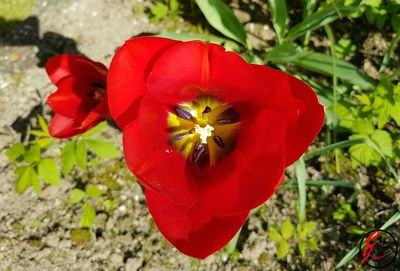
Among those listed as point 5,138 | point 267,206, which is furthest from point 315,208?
point 5,138

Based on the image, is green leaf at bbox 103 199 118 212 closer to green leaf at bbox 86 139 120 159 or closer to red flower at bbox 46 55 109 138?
green leaf at bbox 86 139 120 159

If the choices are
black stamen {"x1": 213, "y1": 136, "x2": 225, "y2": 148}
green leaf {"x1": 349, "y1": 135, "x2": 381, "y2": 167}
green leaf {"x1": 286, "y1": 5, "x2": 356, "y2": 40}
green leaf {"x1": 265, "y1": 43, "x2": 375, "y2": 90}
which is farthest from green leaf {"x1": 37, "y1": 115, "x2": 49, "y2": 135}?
green leaf {"x1": 349, "y1": 135, "x2": 381, "y2": 167}

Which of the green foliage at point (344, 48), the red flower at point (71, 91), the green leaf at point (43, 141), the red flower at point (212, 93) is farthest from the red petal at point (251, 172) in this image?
the green foliage at point (344, 48)

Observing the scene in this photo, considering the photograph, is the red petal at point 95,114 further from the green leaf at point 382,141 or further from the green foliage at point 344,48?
the green foliage at point 344,48

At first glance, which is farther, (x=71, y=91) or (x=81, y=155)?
(x=81, y=155)

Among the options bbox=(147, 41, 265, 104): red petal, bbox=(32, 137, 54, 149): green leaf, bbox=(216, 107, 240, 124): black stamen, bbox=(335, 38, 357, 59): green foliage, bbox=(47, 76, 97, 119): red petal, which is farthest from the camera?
bbox=(335, 38, 357, 59): green foliage

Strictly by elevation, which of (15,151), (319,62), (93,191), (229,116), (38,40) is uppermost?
(229,116)

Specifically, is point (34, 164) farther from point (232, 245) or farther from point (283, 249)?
point (283, 249)

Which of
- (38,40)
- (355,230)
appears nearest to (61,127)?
(38,40)
